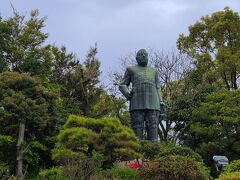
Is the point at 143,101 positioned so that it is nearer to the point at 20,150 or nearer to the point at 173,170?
the point at 20,150

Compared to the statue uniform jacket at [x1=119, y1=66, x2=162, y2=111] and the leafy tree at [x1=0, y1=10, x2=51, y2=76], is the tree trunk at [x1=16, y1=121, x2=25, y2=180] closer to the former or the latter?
the statue uniform jacket at [x1=119, y1=66, x2=162, y2=111]

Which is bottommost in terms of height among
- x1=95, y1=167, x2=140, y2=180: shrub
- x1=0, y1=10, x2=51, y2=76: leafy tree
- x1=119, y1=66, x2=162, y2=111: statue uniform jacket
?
x1=95, y1=167, x2=140, y2=180: shrub

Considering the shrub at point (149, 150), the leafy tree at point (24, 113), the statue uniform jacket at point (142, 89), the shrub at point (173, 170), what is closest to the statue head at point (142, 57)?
the statue uniform jacket at point (142, 89)

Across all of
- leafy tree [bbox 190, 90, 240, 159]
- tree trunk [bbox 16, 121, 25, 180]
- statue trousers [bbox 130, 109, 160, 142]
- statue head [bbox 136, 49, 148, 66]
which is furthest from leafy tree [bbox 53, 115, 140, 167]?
leafy tree [bbox 190, 90, 240, 159]

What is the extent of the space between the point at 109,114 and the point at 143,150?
9.89 m

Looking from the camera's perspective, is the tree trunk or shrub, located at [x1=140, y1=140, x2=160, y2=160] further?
→ the tree trunk

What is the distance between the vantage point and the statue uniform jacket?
15055 mm

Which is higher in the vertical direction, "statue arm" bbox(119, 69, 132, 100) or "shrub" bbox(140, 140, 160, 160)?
"statue arm" bbox(119, 69, 132, 100)

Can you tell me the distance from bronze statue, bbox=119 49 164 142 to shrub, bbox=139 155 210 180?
13.2 ft

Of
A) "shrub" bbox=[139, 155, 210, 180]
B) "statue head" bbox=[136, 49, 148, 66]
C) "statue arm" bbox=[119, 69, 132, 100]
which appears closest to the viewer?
"shrub" bbox=[139, 155, 210, 180]

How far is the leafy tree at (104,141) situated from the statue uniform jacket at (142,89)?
9.11ft

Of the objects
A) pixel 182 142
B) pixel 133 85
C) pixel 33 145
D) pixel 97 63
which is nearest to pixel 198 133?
pixel 182 142

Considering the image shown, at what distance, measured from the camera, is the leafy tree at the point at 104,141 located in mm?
11844

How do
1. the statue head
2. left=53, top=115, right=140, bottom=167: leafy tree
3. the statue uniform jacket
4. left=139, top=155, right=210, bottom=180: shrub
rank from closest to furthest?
left=139, top=155, right=210, bottom=180: shrub → left=53, top=115, right=140, bottom=167: leafy tree → the statue uniform jacket → the statue head
